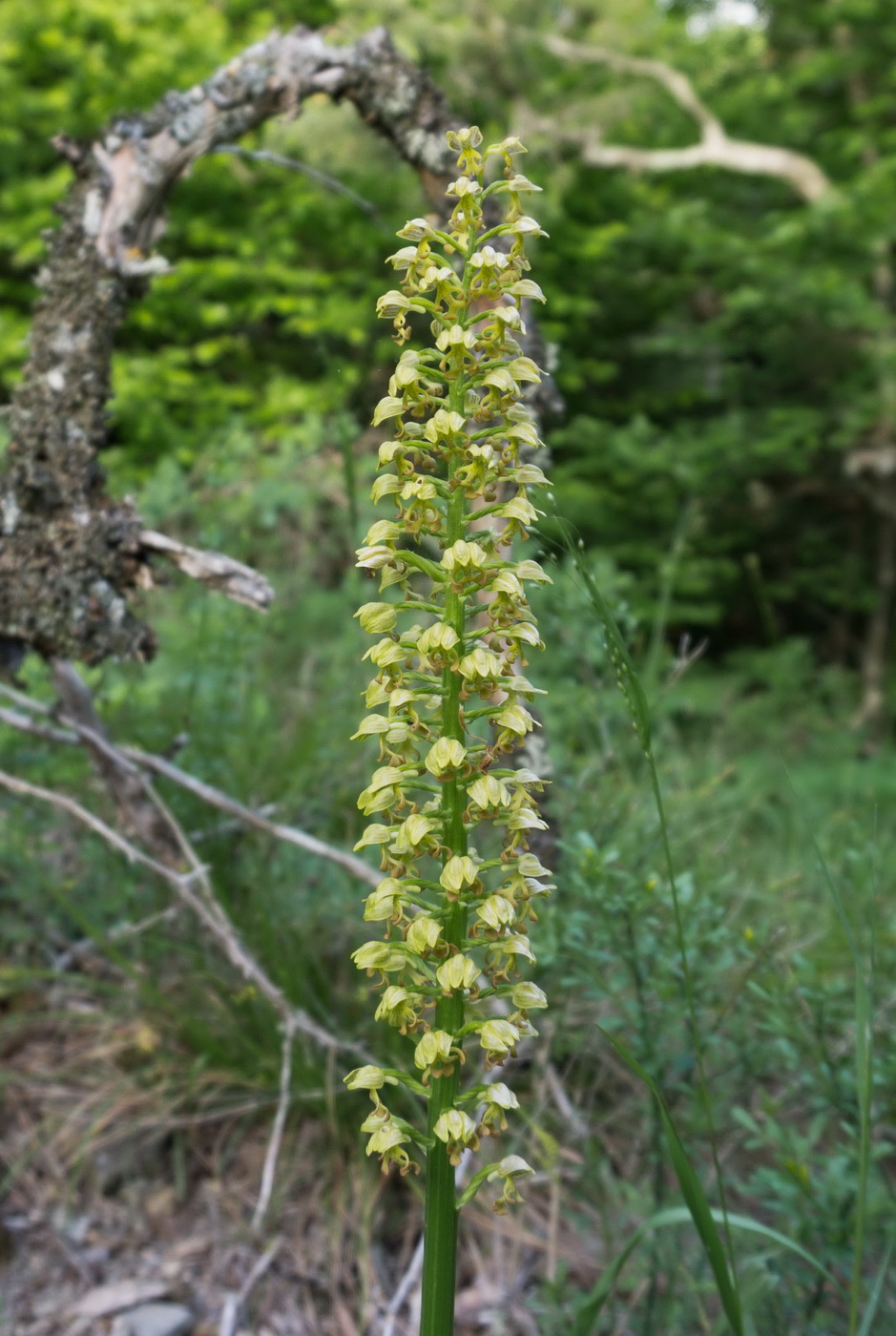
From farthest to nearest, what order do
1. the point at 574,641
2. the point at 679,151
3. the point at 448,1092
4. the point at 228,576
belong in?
1. the point at 679,151
2. the point at 574,641
3. the point at 228,576
4. the point at 448,1092

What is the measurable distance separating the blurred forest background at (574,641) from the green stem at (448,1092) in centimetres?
40

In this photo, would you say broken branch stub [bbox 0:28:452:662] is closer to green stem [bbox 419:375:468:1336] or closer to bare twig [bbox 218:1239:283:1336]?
green stem [bbox 419:375:468:1336]

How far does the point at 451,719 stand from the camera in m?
1.18

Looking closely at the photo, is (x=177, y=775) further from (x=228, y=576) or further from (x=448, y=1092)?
(x=448, y=1092)

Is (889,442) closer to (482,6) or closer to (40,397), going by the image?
(482,6)

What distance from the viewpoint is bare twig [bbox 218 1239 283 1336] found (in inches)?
81.4

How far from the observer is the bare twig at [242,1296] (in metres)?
2.07

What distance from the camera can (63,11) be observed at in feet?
25.7

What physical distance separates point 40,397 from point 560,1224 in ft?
7.51

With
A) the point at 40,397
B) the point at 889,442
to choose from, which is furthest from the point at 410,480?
the point at 889,442

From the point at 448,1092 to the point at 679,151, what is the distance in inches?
378

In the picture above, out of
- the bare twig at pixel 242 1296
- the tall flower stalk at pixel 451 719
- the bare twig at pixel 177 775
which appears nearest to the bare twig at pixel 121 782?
the bare twig at pixel 177 775

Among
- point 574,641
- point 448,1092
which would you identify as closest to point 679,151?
point 574,641

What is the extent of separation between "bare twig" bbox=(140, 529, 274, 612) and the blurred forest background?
43 cm
